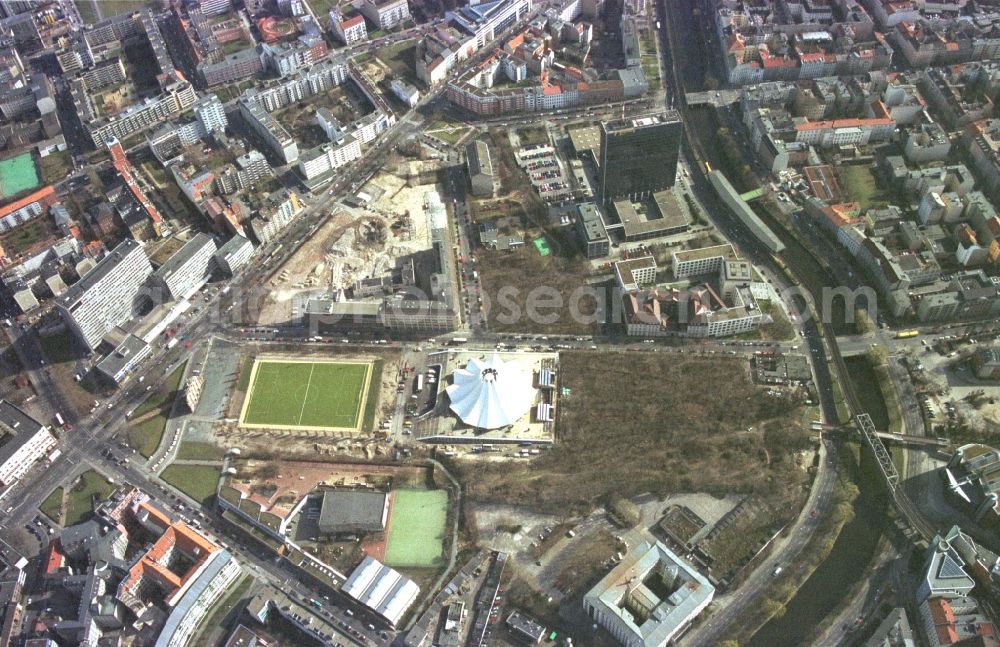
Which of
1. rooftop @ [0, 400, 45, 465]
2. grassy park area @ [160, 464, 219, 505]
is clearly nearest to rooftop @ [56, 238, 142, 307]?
rooftop @ [0, 400, 45, 465]

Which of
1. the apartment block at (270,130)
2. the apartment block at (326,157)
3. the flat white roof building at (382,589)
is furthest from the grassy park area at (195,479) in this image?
the apartment block at (270,130)

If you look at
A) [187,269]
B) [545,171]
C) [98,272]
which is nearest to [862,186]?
[545,171]

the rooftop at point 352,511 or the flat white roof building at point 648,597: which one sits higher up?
the rooftop at point 352,511

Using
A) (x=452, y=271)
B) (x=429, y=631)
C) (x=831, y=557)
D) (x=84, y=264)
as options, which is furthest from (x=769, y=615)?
(x=84, y=264)

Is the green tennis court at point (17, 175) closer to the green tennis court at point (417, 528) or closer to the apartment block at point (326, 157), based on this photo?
the apartment block at point (326, 157)

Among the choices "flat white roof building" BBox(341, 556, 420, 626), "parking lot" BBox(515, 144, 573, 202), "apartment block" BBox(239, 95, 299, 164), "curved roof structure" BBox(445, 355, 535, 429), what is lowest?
"flat white roof building" BBox(341, 556, 420, 626)

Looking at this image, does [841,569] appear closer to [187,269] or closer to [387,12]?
[187,269]

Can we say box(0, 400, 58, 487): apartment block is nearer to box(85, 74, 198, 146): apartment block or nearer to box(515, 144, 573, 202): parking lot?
box(85, 74, 198, 146): apartment block

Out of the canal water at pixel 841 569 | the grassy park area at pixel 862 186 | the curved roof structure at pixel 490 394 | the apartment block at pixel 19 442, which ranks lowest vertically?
the canal water at pixel 841 569
